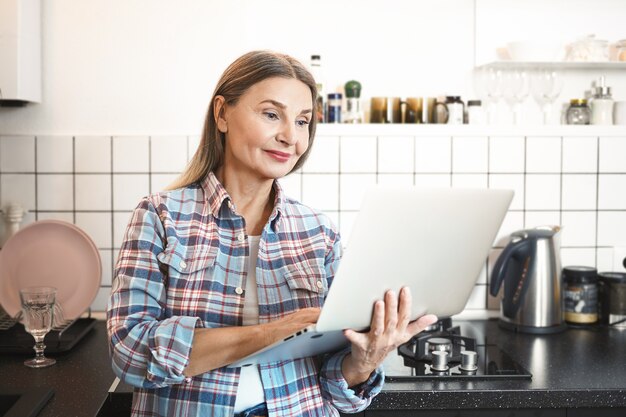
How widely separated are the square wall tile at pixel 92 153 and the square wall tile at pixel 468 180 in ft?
3.51

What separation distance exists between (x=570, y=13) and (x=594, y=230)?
0.70 meters

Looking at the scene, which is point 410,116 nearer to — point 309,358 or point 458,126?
point 458,126

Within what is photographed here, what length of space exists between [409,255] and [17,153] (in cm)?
156

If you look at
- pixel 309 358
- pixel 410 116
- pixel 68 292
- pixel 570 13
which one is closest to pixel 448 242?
pixel 309 358

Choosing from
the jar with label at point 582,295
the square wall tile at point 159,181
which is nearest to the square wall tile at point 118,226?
the square wall tile at point 159,181

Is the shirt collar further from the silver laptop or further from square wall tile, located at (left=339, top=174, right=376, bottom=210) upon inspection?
square wall tile, located at (left=339, top=174, right=376, bottom=210)

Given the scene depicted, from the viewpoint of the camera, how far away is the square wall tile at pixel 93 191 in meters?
2.25

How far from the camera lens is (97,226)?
2.26 meters

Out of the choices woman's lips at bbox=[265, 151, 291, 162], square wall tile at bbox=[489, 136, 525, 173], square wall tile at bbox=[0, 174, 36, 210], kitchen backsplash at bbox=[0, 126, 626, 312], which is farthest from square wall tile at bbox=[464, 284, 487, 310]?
square wall tile at bbox=[0, 174, 36, 210]

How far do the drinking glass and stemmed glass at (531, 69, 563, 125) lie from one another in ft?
5.11

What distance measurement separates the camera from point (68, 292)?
2.16 metres

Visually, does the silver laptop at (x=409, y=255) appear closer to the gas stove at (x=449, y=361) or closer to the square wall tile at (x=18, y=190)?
the gas stove at (x=449, y=361)

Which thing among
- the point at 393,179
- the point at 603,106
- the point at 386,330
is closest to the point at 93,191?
the point at 393,179

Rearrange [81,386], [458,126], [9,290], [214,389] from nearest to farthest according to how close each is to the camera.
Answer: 1. [214,389]
2. [81,386]
3. [9,290]
4. [458,126]
